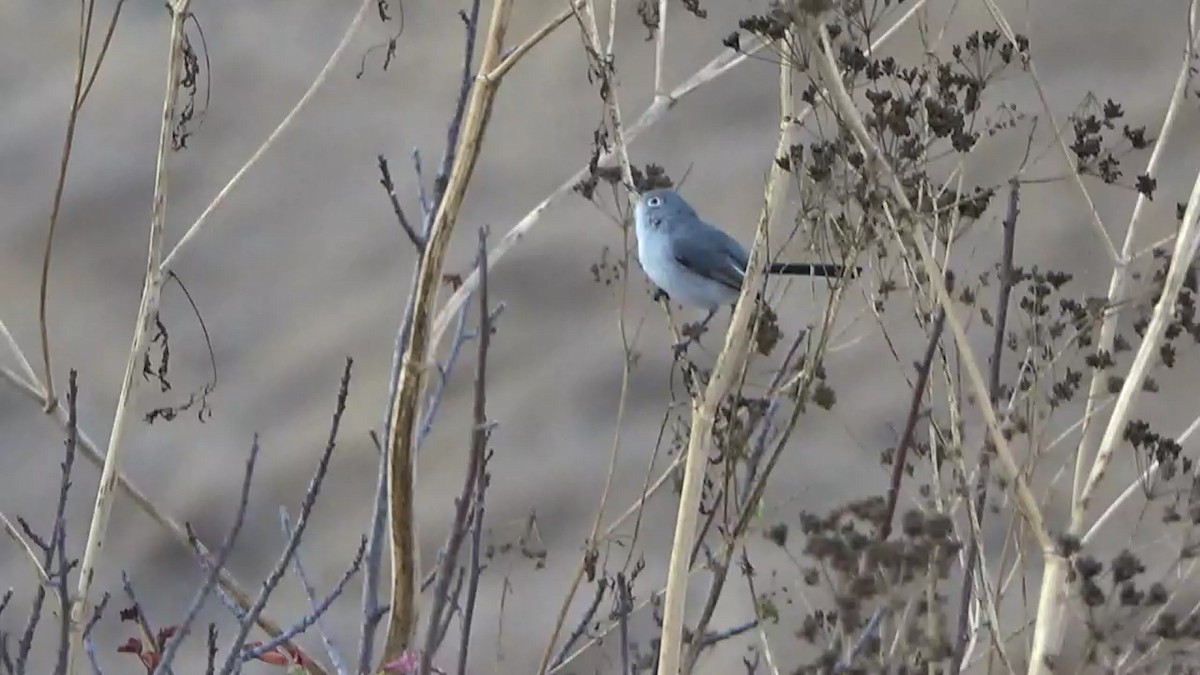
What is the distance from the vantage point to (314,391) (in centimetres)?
451

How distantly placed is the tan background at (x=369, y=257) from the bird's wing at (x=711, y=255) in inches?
53.9

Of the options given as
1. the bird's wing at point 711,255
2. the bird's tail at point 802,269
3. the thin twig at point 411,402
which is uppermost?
the bird's wing at point 711,255

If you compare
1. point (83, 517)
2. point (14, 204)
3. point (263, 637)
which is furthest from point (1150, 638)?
point (14, 204)

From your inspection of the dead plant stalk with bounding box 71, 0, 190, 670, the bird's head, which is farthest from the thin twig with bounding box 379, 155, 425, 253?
the bird's head

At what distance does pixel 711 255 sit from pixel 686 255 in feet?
0.19

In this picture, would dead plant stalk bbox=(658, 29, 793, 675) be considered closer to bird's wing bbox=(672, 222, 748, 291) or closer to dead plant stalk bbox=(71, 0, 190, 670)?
dead plant stalk bbox=(71, 0, 190, 670)

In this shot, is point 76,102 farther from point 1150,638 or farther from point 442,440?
point 442,440

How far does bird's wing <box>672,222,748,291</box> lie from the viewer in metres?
2.60

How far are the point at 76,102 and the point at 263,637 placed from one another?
3097mm

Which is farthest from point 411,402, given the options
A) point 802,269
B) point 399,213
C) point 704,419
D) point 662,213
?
point 662,213

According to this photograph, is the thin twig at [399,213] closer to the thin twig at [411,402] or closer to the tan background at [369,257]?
the thin twig at [411,402]

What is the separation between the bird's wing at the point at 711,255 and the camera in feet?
8.54

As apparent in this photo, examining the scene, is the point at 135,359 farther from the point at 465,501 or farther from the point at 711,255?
the point at 711,255

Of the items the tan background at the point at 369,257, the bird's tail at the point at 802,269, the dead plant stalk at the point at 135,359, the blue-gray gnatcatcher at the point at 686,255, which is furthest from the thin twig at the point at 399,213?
the tan background at the point at 369,257
